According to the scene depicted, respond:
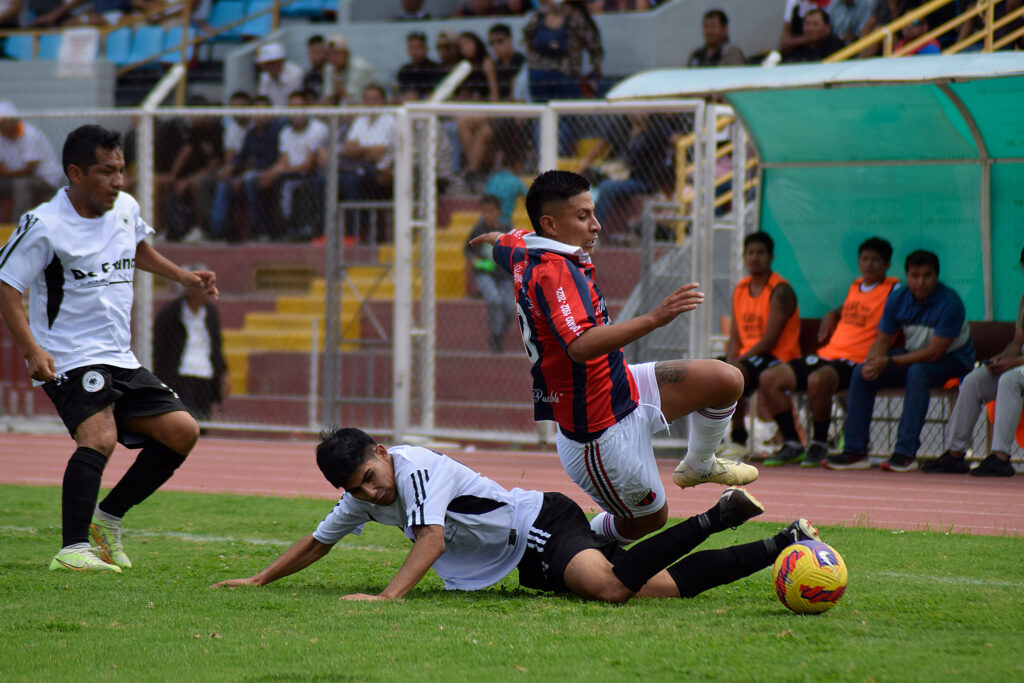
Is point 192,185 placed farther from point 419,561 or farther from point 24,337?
point 419,561

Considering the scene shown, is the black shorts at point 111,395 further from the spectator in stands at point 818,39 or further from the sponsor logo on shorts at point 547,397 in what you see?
the spectator in stands at point 818,39

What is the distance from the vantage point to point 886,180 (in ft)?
38.2

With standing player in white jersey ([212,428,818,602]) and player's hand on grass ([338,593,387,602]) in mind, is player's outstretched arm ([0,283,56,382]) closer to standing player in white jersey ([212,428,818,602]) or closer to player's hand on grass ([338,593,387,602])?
standing player in white jersey ([212,428,818,602])

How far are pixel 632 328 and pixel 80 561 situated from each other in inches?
116

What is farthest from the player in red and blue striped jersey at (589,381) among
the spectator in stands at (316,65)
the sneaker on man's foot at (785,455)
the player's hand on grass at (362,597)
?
the spectator in stands at (316,65)

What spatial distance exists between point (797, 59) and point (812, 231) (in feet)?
15.3

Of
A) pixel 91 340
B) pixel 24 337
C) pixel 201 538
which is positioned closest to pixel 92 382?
pixel 91 340

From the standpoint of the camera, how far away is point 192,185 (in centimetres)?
1655

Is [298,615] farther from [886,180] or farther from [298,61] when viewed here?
[298,61]

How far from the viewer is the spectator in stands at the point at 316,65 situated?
1944cm

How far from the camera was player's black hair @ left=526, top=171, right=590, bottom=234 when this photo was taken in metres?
5.45

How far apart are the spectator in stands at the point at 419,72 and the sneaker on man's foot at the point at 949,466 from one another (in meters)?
10.1

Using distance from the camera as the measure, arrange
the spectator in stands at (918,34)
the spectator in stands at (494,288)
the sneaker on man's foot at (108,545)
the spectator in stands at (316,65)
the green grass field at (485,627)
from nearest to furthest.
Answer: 1. the green grass field at (485,627)
2. the sneaker on man's foot at (108,545)
3. the spectator in stands at (494,288)
4. the spectator in stands at (918,34)
5. the spectator in stands at (316,65)

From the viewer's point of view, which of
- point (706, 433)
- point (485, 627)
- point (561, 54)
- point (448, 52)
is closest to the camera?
point (485, 627)
